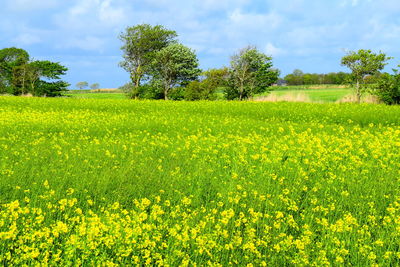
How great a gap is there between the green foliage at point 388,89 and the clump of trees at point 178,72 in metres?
16.2

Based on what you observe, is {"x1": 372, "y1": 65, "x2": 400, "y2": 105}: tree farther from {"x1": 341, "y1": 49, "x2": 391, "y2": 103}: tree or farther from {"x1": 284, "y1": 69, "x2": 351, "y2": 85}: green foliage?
{"x1": 284, "y1": 69, "x2": 351, "y2": 85}: green foliage

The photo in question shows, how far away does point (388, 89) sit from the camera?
138 ft

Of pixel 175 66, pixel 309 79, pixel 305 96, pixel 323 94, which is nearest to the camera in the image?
pixel 305 96

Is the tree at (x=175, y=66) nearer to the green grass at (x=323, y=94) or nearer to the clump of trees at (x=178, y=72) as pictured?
the clump of trees at (x=178, y=72)

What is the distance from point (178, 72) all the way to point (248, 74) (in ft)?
39.2

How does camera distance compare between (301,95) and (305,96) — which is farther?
(301,95)

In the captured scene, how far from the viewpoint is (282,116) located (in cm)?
2439

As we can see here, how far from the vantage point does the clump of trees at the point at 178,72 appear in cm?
5406

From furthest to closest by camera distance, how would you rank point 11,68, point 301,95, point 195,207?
point 11,68, point 301,95, point 195,207

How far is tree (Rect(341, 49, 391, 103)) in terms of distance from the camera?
4650 centimetres

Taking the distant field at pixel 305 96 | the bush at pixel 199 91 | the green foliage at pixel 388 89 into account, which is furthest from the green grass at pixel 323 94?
the bush at pixel 199 91

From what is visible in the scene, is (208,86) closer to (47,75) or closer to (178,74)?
(178,74)

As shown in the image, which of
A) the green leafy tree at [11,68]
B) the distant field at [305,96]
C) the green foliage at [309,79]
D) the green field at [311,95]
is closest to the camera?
the distant field at [305,96]

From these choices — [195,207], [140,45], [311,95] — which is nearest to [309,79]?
[311,95]
